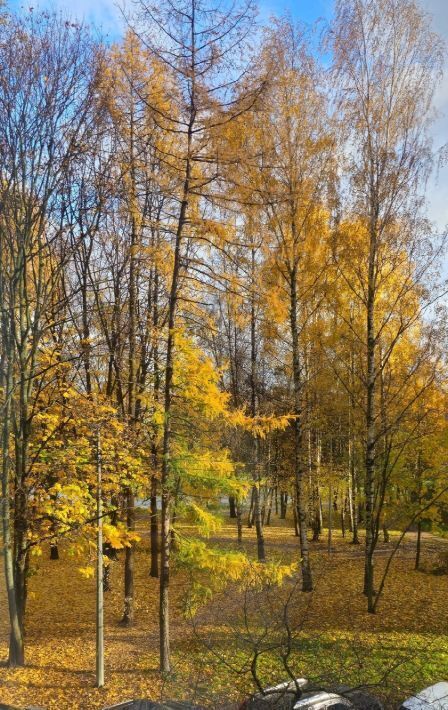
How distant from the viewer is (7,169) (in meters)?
8.93

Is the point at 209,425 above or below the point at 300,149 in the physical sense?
below

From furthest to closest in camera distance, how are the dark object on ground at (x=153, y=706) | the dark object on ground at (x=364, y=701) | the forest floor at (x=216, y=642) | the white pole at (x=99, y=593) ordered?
the white pole at (x=99, y=593), the forest floor at (x=216, y=642), the dark object on ground at (x=364, y=701), the dark object on ground at (x=153, y=706)

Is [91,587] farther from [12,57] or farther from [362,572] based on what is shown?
[12,57]

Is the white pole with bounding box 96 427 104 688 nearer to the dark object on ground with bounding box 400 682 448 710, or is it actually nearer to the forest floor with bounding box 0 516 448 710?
the forest floor with bounding box 0 516 448 710

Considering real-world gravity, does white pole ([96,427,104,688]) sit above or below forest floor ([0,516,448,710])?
above

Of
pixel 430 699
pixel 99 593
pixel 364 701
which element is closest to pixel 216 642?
pixel 99 593

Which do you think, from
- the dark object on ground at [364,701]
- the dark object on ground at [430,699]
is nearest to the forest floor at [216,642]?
the dark object on ground at [364,701]

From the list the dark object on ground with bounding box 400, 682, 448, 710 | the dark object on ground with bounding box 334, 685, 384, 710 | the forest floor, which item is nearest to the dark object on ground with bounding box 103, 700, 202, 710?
the forest floor

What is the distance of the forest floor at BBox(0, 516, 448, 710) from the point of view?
7852 millimetres

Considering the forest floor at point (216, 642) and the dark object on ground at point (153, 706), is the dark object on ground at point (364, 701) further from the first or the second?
the dark object on ground at point (153, 706)

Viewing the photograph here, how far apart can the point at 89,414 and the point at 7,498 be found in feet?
6.43

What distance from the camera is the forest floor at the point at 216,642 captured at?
7852 mm

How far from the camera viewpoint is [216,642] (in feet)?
32.5

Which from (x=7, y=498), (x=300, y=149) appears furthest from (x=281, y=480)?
(x=7, y=498)
